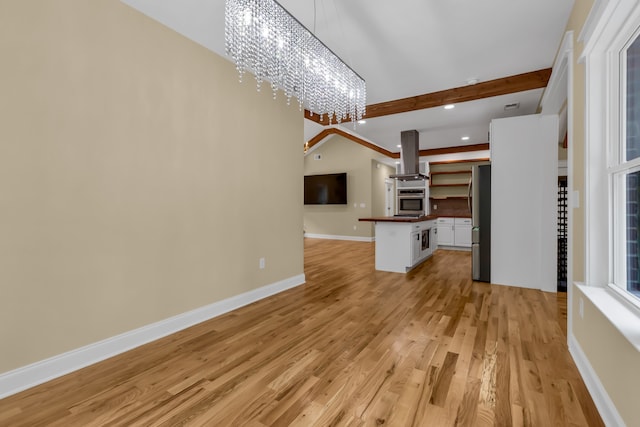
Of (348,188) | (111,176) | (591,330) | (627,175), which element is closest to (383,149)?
(348,188)

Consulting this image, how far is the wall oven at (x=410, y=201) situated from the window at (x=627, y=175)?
539cm

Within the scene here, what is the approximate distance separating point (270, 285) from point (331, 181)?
601cm

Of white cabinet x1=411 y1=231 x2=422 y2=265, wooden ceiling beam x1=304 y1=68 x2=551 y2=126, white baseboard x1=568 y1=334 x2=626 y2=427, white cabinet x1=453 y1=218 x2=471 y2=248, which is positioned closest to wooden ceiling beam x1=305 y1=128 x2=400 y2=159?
wooden ceiling beam x1=304 y1=68 x2=551 y2=126

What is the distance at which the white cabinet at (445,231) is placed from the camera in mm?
7483

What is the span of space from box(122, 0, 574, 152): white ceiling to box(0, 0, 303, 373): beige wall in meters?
0.36

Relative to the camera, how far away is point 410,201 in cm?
742

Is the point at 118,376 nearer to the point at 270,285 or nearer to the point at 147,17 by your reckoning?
the point at 270,285

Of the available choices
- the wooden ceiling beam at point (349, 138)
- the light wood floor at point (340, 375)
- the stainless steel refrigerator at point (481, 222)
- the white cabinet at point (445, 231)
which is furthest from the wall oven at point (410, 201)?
the light wood floor at point (340, 375)

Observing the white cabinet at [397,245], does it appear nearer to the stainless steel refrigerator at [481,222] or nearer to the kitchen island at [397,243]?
the kitchen island at [397,243]

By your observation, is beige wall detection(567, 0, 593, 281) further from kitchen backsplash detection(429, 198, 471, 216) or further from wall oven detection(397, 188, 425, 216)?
kitchen backsplash detection(429, 198, 471, 216)

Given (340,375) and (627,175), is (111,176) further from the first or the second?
(627,175)

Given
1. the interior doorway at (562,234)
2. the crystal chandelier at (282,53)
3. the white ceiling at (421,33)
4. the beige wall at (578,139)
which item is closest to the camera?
the beige wall at (578,139)

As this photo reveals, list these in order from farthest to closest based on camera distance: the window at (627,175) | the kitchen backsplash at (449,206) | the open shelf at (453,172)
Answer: the kitchen backsplash at (449,206) < the open shelf at (453,172) < the window at (627,175)

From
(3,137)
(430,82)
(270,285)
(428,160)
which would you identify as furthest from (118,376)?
(428,160)
